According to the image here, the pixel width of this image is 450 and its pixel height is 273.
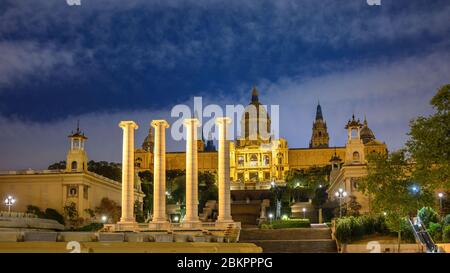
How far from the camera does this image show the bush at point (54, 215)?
87606 mm

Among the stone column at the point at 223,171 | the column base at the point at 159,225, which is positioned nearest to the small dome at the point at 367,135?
the stone column at the point at 223,171

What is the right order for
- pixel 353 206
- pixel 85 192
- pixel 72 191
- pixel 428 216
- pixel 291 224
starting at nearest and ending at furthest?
1. pixel 428 216
2. pixel 291 224
3. pixel 353 206
4. pixel 72 191
5. pixel 85 192

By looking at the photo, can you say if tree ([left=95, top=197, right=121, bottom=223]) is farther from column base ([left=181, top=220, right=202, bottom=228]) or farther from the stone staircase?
the stone staircase

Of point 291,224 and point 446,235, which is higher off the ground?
point 446,235

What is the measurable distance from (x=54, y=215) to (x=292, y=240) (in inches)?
1828

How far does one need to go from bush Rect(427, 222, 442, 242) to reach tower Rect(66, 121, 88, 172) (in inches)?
2249

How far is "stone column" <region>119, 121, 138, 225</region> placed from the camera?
66.4 metres

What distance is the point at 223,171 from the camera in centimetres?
6625

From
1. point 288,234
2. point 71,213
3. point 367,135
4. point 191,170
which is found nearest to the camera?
point 288,234

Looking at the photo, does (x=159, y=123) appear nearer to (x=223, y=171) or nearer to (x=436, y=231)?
(x=223, y=171)

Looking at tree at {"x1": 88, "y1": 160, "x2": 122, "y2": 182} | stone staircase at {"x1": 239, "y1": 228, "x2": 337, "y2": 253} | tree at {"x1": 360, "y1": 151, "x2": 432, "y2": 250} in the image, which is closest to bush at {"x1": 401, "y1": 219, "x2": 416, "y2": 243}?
tree at {"x1": 360, "y1": 151, "x2": 432, "y2": 250}

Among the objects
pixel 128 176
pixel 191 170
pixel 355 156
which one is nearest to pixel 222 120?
pixel 191 170

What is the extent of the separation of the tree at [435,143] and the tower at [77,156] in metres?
60.4
